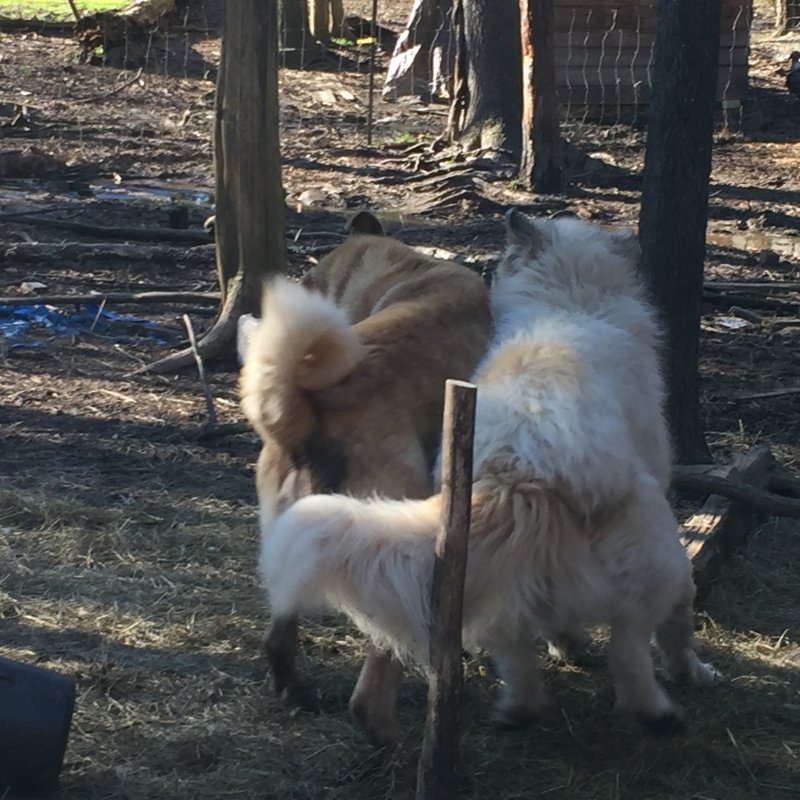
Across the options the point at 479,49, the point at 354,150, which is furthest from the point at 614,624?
the point at 354,150

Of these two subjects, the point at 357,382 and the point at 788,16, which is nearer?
the point at 357,382

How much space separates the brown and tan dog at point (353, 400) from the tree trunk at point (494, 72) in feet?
35.0

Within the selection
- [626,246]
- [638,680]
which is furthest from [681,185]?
[638,680]

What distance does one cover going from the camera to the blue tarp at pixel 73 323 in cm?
855

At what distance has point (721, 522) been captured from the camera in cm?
545

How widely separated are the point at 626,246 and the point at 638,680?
1.71m

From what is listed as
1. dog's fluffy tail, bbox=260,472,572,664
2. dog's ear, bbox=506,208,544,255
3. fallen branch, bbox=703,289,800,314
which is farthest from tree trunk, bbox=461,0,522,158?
dog's fluffy tail, bbox=260,472,572,664

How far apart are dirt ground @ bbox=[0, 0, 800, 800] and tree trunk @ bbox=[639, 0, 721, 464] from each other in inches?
34.3

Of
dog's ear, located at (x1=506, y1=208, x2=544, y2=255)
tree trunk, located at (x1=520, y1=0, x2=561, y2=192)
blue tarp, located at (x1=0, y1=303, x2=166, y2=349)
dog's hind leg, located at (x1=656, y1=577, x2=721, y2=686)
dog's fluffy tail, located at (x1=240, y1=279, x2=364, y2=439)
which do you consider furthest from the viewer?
tree trunk, located at (x1=520, y1=0, x2=561, y2=192)

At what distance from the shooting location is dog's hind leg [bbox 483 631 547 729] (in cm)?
401

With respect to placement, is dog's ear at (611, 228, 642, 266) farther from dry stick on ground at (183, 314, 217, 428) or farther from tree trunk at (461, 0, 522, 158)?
tree trunk at (461, 0, 522, 158)

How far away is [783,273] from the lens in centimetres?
1041

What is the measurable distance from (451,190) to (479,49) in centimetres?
223

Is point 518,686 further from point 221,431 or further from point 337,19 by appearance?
point 337,19
